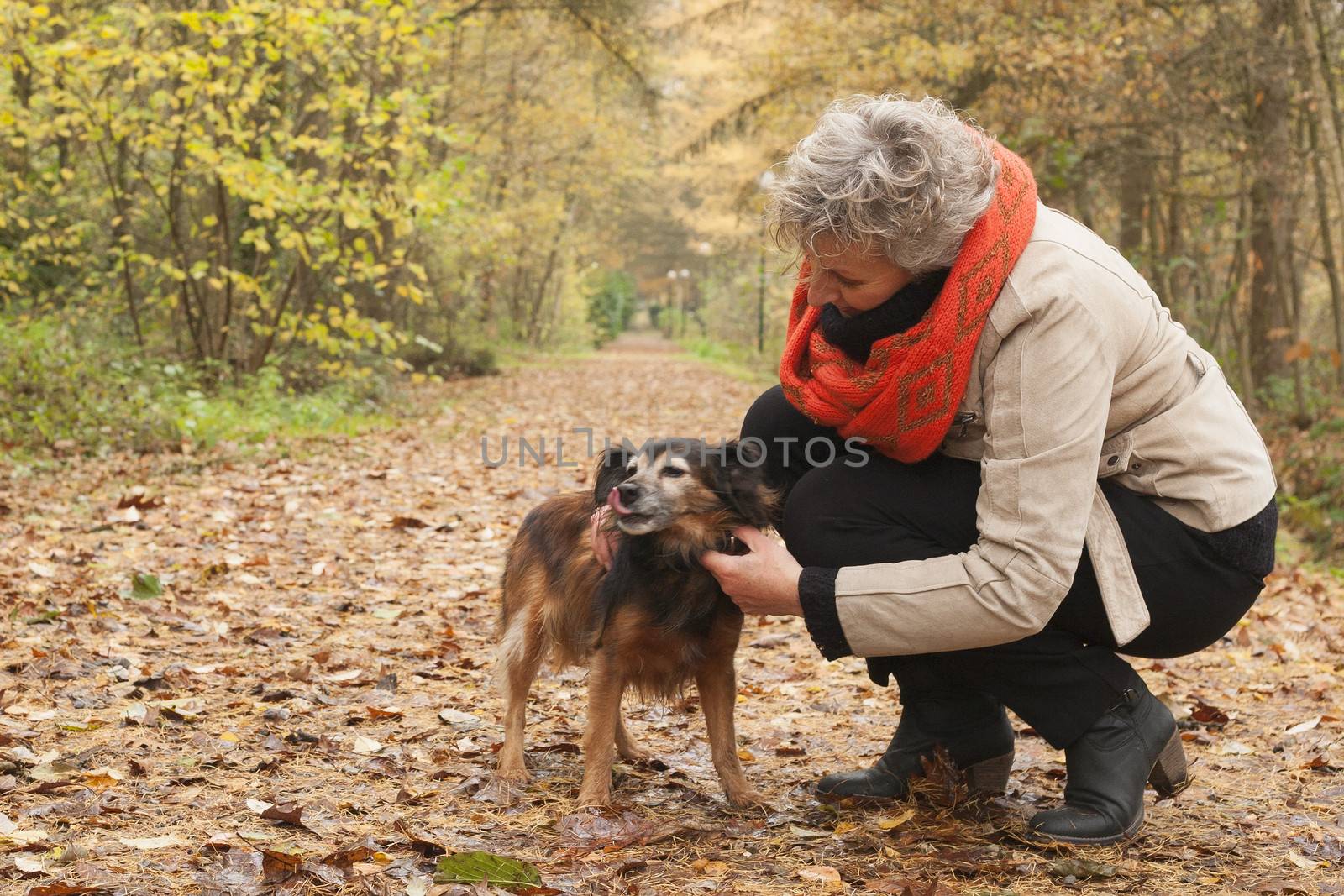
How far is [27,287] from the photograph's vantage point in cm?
1167

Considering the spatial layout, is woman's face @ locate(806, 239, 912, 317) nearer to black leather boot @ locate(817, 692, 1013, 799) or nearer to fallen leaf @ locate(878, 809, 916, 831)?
black leather boot @ locate(817, 692, 1013, 799)

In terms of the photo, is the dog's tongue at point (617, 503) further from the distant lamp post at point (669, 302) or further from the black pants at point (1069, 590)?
the distant lamp post at point (669, 302)

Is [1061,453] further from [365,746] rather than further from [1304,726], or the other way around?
[365,746]

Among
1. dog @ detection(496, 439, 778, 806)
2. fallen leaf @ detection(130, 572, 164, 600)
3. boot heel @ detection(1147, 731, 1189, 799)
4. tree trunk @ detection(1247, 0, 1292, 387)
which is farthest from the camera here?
tree trunk @ detection(1247, 0, 1292, 387)

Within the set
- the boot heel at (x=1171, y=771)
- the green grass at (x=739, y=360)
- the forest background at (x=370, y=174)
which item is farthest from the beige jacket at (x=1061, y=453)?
the green grass at (x=739, y=360)

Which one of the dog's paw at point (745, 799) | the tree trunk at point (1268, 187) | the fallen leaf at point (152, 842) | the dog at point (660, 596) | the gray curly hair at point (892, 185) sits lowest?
the dog's paw at point (745, 799)

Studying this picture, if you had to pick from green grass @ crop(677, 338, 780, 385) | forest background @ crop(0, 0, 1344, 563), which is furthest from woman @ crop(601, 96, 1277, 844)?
green grass @ crop(677, 338, 780, 385)

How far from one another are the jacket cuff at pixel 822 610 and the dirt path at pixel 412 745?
502 millimetres

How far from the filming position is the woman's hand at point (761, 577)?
103 inches

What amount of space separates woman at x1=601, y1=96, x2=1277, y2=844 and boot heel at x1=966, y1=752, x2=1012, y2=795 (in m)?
0.28

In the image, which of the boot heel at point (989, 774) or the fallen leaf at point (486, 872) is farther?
the boot heel at point (989, 774)

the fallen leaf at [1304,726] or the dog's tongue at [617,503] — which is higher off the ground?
the dog's tongue at [617,503]

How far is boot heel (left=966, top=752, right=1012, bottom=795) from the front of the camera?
9.79ft

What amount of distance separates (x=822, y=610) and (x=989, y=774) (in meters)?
0.85
